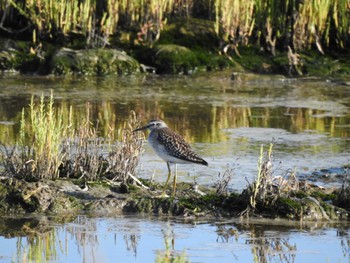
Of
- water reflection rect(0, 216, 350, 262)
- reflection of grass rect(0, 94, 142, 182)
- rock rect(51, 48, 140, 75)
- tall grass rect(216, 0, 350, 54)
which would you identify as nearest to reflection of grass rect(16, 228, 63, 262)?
water reflection rect(0, 216, 350, 262)

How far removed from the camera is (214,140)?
1347 cm

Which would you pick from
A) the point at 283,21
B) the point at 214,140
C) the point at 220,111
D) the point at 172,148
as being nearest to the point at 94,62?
the point at 283,21

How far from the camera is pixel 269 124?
49.2 feet

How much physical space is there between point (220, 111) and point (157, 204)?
6915mm

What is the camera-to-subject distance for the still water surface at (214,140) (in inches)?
316

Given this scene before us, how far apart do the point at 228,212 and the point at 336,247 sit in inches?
55.1

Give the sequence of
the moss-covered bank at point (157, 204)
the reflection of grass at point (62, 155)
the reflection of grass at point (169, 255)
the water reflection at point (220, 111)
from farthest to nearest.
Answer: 1. the water reflection at point (220, 111)
2. the reflection of grass at point (62, 155)
3. the moss-covered bank at point (157, 204)
4. the reflection of grass at point (169, 255)

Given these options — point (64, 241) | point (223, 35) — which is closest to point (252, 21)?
point (223, 35)

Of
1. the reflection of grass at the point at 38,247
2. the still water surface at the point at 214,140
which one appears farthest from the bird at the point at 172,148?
the reflection of grass at the point at 38,247

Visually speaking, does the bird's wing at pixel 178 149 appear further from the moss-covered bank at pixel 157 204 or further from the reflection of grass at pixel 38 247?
the reflection of grass at pixel 38 247

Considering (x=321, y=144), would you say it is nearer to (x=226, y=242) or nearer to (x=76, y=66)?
(x=226, y=242)

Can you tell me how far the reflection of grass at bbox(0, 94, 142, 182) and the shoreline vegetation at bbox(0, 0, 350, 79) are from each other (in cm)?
939

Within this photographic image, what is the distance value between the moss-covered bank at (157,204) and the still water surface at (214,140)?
0.95ft

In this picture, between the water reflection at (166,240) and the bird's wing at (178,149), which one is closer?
the water reflection at (166,240)
